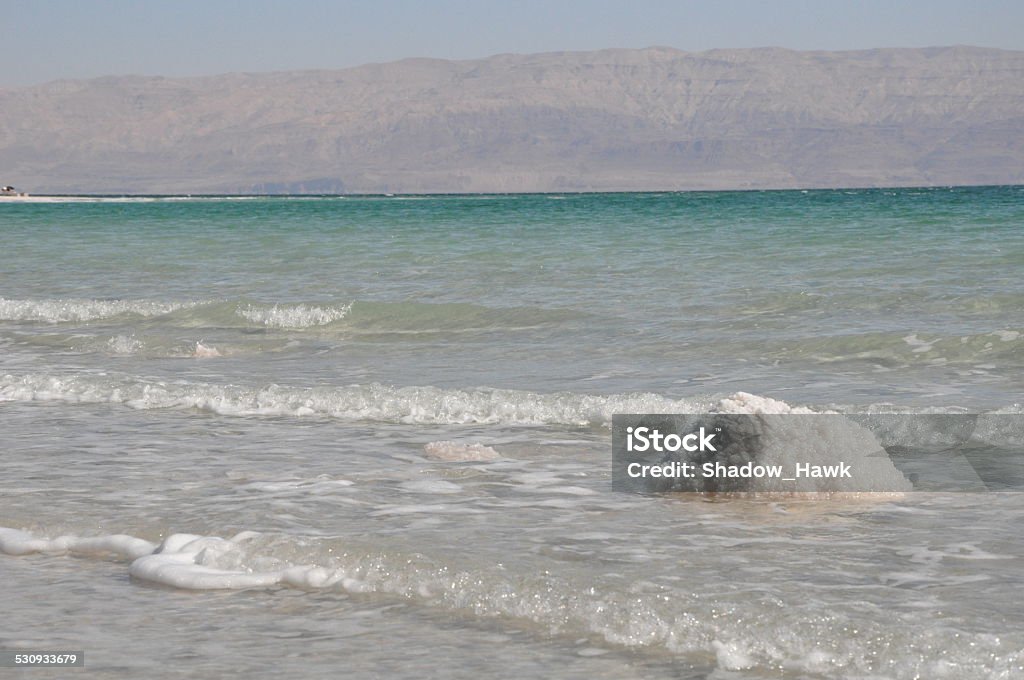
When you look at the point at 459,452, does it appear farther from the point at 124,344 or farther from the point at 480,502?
the point at 124,344

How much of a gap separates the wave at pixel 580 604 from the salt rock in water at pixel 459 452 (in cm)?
201

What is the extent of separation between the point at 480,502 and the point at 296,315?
1040 cm

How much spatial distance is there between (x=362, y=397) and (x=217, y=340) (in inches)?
214

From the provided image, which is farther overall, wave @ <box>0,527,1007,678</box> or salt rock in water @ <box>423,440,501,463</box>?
→ salt rock in water @ <box>423,440,501,463</box>

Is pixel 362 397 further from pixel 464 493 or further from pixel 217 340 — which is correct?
pixel 217 340

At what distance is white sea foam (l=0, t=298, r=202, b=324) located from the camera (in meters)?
17.7

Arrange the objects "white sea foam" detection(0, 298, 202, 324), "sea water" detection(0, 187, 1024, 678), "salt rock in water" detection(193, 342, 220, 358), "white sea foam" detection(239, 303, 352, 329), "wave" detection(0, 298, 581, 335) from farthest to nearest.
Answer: "white sea foam" detection(0, 298, 202, 324)
"white sea foam" detection(239, 303, 352, 329)
"wave" detection(0, 298, 581, 335)
"salt rock in water" detection(193, 342, 220, 358)
"sea water" detection(0, 187, 1024, 678)

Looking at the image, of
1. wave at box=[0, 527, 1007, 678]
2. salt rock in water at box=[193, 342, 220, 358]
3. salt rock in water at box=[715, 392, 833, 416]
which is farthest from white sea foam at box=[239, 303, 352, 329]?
wave at box=[0, 527, 1007, 678]

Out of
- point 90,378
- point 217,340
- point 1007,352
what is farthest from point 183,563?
point 217,340

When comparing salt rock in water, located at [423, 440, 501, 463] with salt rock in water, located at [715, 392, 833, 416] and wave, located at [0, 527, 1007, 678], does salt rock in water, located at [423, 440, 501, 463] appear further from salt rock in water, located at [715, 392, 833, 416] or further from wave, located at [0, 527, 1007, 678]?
wave, located at [0, 527, 1007, 678]

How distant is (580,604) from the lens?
480 cm

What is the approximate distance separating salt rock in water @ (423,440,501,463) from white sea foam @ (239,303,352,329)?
334 inches

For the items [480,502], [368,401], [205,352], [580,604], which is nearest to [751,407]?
[480,502]

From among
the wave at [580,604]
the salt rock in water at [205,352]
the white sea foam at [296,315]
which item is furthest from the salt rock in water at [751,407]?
the white sea foam at [296,315]
